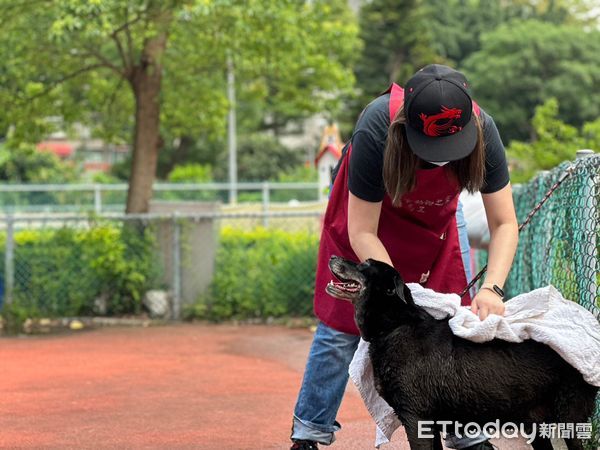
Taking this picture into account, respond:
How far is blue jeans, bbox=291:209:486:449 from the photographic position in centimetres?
462

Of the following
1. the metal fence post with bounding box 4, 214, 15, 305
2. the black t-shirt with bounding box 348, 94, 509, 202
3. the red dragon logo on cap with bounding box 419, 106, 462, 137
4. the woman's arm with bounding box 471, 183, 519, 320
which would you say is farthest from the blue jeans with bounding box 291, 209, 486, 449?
the metal fence post with bounding box 4, 214, 15, 305

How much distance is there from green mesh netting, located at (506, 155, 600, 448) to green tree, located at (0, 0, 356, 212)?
6076mm

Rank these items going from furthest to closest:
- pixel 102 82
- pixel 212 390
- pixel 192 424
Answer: pixel 102 82
pixel 212 390
pixel 192 424

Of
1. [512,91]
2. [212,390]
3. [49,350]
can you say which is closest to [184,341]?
[49,350]

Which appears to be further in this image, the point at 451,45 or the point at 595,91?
the point at 451,45

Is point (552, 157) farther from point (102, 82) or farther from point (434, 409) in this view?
point (434, 409)

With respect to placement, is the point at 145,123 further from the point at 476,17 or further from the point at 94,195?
the point at 476,17

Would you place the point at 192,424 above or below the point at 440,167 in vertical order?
below

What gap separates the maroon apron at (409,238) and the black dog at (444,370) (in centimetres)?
41

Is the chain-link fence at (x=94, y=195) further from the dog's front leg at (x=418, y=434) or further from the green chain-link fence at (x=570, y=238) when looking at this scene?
the dog's front leg at (x=418, y=434)

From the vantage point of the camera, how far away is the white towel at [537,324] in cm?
366

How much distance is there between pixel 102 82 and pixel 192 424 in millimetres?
10131

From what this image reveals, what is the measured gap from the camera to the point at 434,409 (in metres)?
3.84

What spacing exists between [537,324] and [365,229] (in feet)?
2.58
